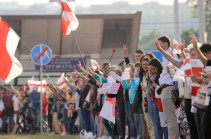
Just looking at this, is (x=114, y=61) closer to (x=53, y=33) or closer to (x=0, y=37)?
(x=53, y=33)

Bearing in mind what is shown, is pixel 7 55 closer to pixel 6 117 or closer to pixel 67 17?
pixel 67 17

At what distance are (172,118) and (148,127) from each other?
134 cm

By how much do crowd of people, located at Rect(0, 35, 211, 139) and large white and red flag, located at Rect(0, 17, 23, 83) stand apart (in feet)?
5.59

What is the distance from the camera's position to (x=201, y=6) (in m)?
30.2

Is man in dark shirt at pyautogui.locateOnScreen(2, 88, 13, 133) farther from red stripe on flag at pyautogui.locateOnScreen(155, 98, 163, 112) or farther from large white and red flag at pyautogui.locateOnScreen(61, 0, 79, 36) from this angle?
red stripe on flag at pyautogui.locateOnScreen(155, 98, 163, 112)

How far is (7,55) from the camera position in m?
13.4

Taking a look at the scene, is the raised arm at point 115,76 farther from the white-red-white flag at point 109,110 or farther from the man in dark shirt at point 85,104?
the man in dark shirt at point 85,104

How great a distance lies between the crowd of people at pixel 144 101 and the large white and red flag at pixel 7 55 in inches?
67.1

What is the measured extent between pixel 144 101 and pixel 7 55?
407 centimetres

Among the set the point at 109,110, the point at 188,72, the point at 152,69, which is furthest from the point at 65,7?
the point at 188,72

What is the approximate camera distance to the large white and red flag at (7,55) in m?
13.2

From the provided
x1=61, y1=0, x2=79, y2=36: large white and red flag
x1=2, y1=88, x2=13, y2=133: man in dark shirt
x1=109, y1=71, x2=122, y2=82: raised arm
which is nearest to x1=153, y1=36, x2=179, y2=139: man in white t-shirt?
x1=109, y1=71, x2=122, y2=82: raised arm

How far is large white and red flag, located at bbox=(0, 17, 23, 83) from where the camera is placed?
43.2 feet

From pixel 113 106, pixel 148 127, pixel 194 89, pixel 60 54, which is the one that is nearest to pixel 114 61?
pixel 60 54
